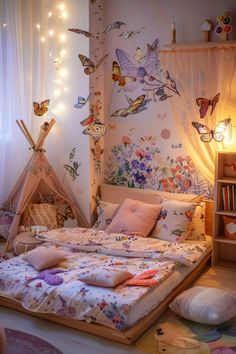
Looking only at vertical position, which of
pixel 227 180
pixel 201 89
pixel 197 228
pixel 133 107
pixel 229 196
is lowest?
pixel 197 228

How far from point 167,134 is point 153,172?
39 centimetres

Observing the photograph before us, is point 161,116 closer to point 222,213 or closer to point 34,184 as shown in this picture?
point 222,213

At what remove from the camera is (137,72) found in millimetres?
4094

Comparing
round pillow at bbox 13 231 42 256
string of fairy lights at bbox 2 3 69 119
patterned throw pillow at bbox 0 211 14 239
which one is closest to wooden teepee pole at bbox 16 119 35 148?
string of fairy lights at bbox 2 3 69 119

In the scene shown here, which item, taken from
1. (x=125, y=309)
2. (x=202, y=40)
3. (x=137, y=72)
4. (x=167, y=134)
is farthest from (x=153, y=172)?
(x=125, y=309)

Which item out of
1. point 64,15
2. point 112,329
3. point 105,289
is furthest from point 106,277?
point 64,15

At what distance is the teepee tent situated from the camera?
4113mm

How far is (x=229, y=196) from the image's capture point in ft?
12.1

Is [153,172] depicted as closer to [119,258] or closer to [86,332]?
[119,258]

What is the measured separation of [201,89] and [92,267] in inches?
70.5

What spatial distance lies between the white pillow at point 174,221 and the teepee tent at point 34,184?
0.85m

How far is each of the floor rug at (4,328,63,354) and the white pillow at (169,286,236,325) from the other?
823mm

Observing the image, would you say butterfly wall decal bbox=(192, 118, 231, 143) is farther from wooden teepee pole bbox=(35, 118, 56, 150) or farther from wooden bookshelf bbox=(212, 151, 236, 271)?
wooden teepee pole bbox=(35, 118, 56, 150)

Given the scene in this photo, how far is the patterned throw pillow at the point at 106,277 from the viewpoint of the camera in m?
2.75
